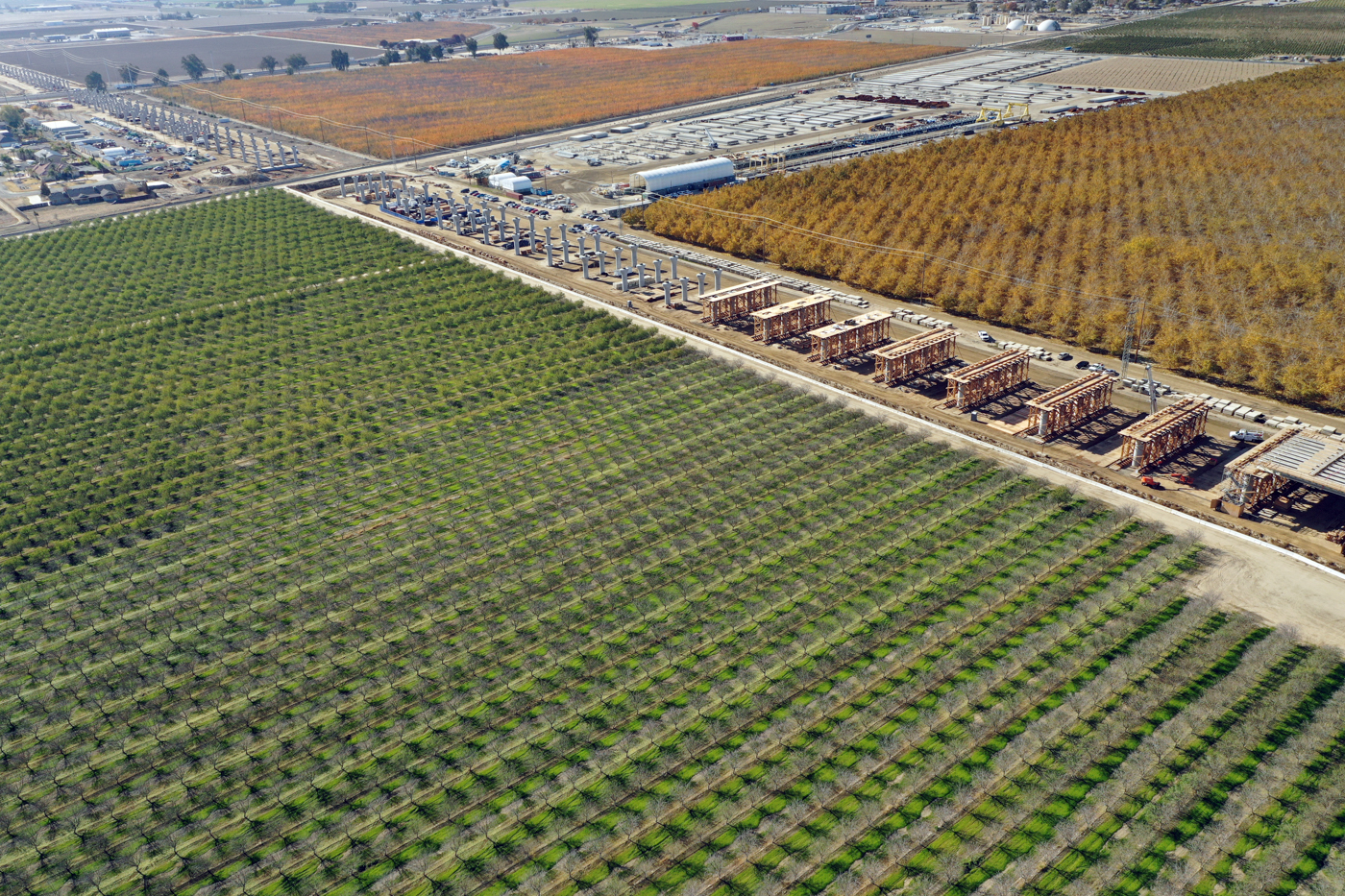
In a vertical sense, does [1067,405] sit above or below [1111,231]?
below

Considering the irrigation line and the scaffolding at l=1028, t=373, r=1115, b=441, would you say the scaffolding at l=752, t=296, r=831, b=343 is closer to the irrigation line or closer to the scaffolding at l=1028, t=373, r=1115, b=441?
the irrigation line

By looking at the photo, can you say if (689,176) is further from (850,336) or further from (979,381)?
(979,381)

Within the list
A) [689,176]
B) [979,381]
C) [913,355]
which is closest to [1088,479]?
[979,381]

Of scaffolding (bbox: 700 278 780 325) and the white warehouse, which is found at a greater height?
the white warehouse

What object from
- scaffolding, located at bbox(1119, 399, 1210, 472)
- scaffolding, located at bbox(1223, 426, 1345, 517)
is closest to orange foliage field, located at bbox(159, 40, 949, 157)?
scaffolding, located at bbox(1119, 399, 1210, 472)

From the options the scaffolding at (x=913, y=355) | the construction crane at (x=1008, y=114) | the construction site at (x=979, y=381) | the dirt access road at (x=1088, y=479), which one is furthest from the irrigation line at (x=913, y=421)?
the construction crane at (x=1008, y=114)

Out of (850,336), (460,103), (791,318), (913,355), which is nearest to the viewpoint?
(913,355)

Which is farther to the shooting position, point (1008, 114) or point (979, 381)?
point (1008, 114)
